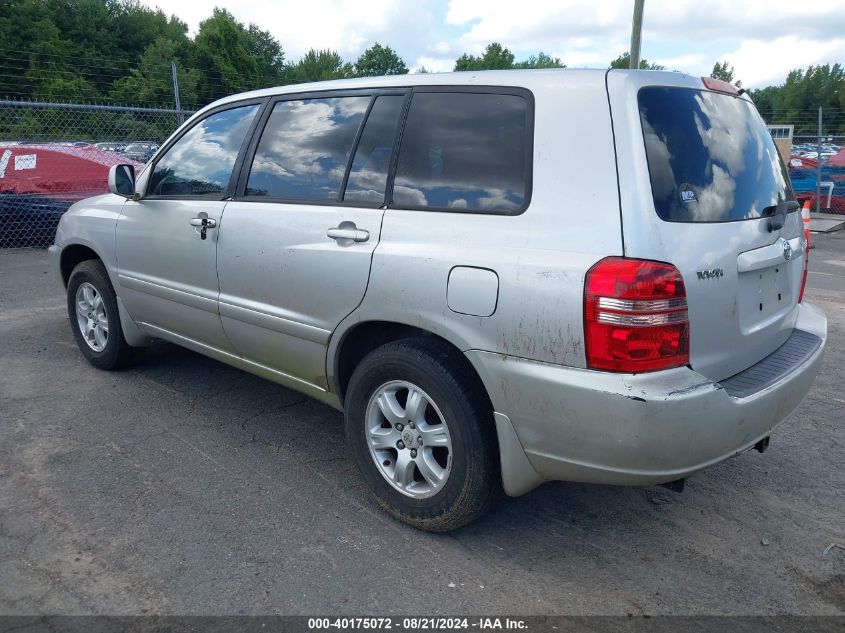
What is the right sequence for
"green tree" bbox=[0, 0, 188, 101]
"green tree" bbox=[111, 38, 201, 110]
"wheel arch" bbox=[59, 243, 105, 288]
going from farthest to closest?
"green tree" bbox=[0, 0, 188, 101]
"green tree" bbox=[111, 38, 201, 110]
"wheel arch" bbox=[59, 243, 105, 288]

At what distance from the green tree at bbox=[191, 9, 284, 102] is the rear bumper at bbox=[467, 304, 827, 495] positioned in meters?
50.3

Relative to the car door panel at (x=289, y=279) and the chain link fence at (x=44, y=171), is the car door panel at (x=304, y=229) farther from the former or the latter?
the chain link fence at (x=44, y=171)

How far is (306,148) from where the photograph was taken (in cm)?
348

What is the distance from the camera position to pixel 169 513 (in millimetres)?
3100

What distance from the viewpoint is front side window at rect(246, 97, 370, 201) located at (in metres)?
3.30

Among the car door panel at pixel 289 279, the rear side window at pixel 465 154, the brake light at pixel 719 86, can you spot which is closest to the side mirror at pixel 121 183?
the car door panel at pixel 289 279

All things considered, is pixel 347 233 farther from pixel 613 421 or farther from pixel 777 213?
pixel 777 213

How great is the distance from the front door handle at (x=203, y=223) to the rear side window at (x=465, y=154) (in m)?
1.24

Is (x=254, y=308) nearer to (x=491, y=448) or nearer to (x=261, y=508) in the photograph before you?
(x=261, y=508)

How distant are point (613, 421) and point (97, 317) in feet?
12.8

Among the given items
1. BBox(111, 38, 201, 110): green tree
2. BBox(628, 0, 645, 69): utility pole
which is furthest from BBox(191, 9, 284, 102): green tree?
BBox(628, 0, 645, 69): utility pole

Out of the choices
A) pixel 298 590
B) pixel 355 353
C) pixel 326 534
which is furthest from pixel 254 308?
pixel 298 590

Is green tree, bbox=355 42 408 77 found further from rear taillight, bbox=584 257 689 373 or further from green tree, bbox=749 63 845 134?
rear taillight, bbox=584 257 689 373

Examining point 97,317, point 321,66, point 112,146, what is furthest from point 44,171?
point 321,66
